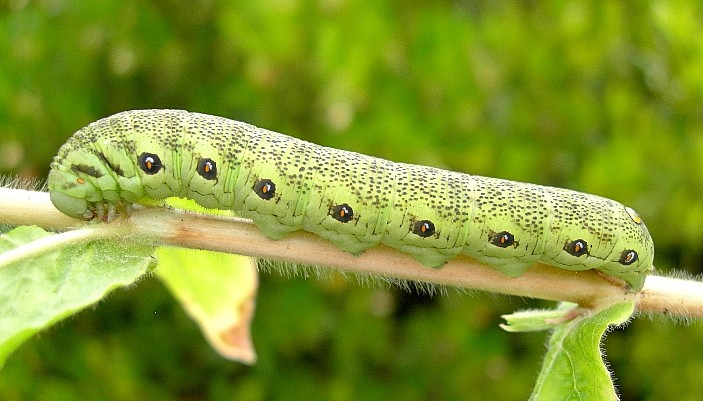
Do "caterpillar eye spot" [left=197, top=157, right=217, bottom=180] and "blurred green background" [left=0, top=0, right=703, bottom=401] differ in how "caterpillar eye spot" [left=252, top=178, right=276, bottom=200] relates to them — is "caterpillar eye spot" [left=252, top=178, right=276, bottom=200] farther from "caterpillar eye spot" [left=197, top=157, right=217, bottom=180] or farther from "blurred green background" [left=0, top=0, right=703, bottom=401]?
"blurred green background" [left=0, top=0, right=703, bottom=401]

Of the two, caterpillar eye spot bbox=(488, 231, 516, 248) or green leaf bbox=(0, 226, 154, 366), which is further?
caterpillar eye spot bbox=(488, 231, 516, 248)

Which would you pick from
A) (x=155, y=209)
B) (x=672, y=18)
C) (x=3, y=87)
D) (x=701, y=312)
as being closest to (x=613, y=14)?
(x=672, y=18)

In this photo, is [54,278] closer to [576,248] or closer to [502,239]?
[502,239]

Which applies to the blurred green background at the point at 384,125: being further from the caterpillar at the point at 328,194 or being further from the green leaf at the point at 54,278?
the green leaf at the point at 54,278

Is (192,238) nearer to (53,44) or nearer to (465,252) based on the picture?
(465,252)

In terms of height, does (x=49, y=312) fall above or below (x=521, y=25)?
below

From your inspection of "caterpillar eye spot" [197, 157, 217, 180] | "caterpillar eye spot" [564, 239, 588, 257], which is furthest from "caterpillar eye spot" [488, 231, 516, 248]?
"caterpillar eye spot" [197, 157, 217, 180]

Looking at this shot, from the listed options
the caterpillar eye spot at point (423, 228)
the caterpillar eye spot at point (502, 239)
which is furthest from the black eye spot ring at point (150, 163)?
the caterpillar eye spot at point (502, 239)
